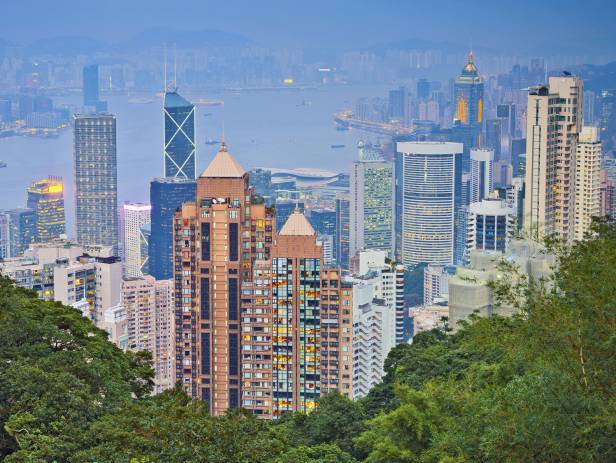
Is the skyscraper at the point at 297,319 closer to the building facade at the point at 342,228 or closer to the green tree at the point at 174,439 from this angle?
the green tree at the point at 174,439

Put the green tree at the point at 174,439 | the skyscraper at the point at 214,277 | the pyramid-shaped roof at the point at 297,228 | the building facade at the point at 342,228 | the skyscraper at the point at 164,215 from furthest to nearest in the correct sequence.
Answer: the building facade at the point at 342,228
the skyscraper at the point at 164,215
the skyscraper at the point at 214,277
the pyramid-shaped roof at the point at 297,228
the green tree at the point at 174,439

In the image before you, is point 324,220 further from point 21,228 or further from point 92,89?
point 92,89

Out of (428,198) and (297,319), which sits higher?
(428,198)

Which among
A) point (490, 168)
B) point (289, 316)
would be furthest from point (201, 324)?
point (490, 168)

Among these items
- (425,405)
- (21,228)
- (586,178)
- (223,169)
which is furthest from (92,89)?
(425,405)

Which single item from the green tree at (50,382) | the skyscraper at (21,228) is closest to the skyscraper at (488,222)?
the skyscraper at (21,228)

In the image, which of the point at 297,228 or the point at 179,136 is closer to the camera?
the point at 297,228

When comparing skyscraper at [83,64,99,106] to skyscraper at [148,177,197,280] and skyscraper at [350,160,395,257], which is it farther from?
skyscraper at [350,160,395,257]
